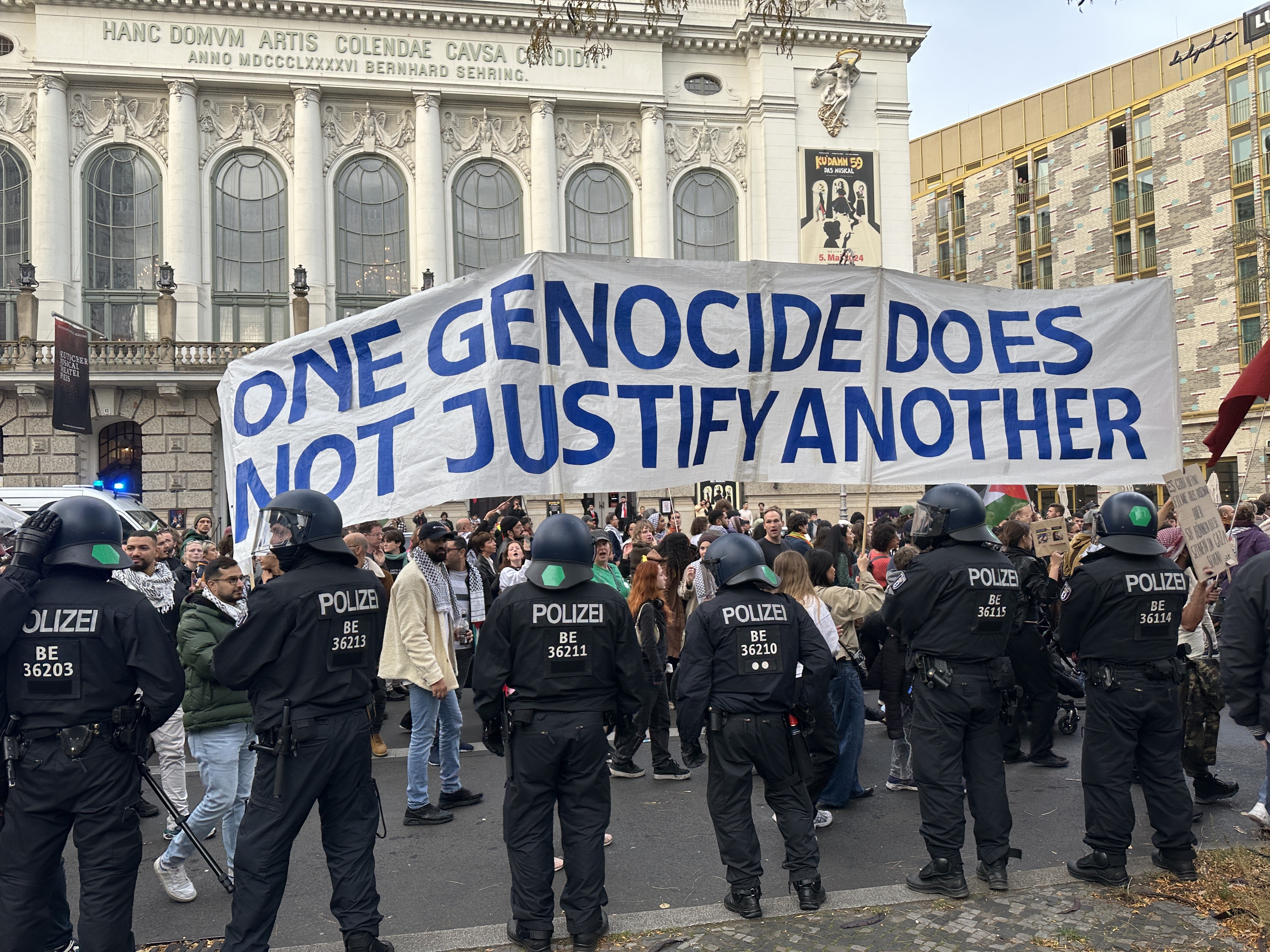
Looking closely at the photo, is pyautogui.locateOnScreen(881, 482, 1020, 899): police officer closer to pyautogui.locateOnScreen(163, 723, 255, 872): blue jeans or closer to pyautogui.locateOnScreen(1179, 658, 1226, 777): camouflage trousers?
pyautogui.locateOnScreen(1179, 658, 1226, 777): camouflage trousers

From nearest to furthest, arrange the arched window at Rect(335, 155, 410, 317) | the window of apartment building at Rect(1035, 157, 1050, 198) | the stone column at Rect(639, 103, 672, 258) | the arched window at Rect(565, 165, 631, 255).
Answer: the arched window at Rect(335, 155, 410, 317)
the stone column at Rect(639, 103, 672, 258)
the arched window at Rect(565, 165, 631, 255)
the window of apartment building at Rect(1035, 157, 1050, 198)

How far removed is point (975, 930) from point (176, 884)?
411 centimetres

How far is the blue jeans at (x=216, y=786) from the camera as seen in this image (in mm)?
4992

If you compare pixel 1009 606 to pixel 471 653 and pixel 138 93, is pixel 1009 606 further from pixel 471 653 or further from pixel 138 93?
pixel 138 93

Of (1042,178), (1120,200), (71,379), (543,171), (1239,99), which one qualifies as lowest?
(71,379)

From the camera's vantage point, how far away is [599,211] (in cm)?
3250

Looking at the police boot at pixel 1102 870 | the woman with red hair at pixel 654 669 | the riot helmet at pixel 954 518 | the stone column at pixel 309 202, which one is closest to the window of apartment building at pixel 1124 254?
the stone column at pixel 309 202

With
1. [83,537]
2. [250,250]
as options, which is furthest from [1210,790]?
[250,250]

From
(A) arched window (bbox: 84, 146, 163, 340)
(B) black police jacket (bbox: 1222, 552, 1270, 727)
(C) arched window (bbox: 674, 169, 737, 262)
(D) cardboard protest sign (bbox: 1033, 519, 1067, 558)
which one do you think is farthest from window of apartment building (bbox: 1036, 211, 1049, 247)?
(B) black police jacket (bbox: 1222, 552, 1270, 727)

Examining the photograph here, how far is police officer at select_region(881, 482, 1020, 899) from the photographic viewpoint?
4.88 m

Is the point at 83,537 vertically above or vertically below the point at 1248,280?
below

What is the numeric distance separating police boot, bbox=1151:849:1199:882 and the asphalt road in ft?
1.53

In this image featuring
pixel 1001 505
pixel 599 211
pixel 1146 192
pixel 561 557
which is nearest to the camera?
pixel 561 557

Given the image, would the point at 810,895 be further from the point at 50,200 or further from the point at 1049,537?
the point at 50,200
